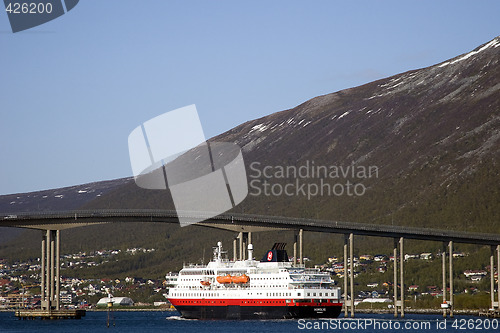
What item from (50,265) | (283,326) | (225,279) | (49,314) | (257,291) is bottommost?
(283,326)

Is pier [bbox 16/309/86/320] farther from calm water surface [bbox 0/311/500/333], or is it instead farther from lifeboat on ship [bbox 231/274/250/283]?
lifeboat on ship [bbox 231/274/250/283]

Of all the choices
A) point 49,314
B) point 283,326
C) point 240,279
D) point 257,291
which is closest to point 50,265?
point 49,314

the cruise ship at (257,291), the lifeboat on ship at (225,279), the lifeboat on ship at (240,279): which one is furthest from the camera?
the lifeboat on ship at (225,279)

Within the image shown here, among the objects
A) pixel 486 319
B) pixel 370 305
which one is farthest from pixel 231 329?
pixel 370 305

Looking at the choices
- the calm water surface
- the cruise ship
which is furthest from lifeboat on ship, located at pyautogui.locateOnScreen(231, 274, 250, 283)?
the calm water surface

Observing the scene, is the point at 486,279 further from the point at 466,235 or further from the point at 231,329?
the point at 231,329

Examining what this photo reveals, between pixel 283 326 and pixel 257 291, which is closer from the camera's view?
pixel 283 326

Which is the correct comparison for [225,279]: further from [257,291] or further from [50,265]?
[50,265]

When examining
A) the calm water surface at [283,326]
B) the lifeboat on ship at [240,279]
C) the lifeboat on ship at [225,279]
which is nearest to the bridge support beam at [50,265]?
the calm water surface at [283,326]

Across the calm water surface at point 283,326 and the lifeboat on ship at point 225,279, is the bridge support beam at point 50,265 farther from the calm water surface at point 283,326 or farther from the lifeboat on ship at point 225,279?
the lifeboat on ship at point 225,279
